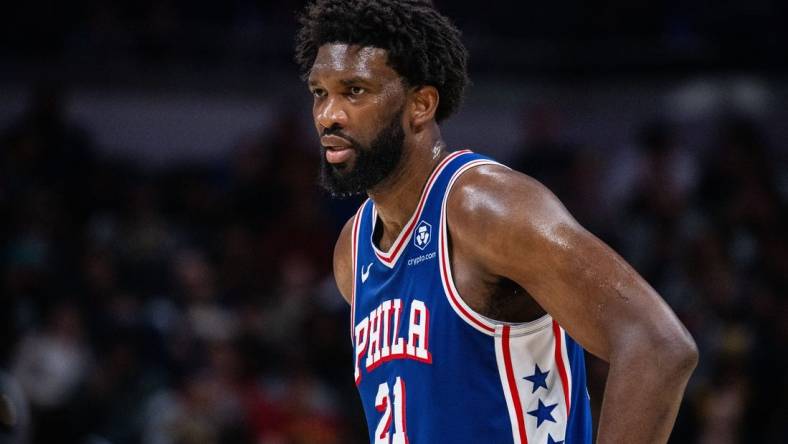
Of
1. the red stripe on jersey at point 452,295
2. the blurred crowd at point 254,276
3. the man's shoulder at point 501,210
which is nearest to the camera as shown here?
the man's shoulder at point 501,210

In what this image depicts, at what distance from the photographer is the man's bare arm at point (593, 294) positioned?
267 centimetres

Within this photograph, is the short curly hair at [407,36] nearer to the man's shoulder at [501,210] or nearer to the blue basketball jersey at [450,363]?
the blue basketball jersey at [450,363]

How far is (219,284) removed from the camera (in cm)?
930

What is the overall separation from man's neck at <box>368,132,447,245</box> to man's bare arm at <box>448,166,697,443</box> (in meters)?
0.36

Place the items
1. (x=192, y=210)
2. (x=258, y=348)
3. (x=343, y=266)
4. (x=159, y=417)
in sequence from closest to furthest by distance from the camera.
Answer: (x=343, y=266) < (x=159, y=417) < (x=258, y=348) < (x=192, y=210)

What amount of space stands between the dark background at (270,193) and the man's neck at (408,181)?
4473 mm

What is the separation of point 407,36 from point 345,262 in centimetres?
94

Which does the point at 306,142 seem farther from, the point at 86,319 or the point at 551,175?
the point at 86,319

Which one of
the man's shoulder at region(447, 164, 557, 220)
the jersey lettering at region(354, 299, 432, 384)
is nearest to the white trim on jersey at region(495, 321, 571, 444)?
the jersey lettering at region(354, 299, 432, 384)

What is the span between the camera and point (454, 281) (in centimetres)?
318

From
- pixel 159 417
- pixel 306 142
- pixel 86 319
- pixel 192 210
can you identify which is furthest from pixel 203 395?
pixel 306 142

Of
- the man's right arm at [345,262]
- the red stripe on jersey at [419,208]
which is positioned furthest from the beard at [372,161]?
the man's right arm at [345,262]

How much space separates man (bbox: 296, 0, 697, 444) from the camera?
2.73 meters

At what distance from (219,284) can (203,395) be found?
122 cm
